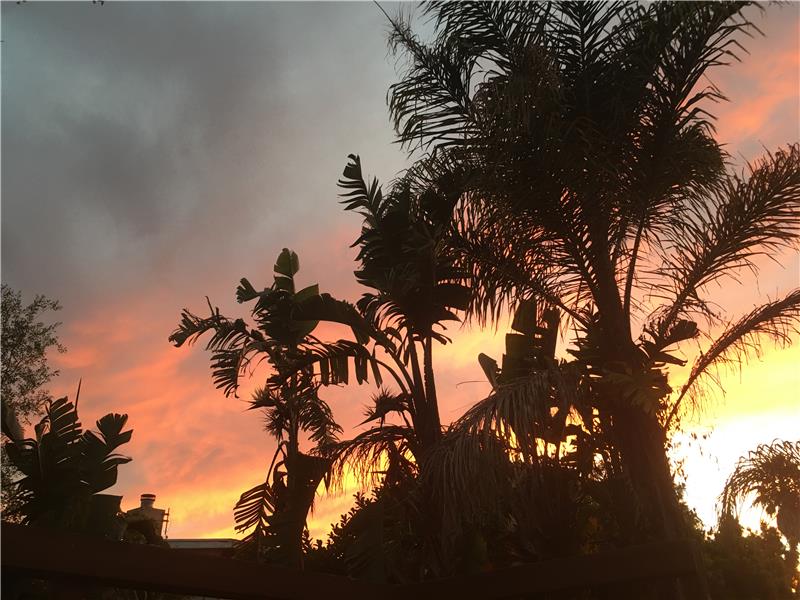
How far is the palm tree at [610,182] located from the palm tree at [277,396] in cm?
192

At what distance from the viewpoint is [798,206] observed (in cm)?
606

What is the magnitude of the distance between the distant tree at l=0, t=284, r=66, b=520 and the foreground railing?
1285 cm

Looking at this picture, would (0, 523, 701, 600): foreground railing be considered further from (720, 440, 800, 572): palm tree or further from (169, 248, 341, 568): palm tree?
(720, 440, 800, 572): palm tree

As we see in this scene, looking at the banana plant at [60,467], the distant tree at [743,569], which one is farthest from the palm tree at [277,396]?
the distant tree at [743,569]

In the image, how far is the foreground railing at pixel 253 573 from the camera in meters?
1.82

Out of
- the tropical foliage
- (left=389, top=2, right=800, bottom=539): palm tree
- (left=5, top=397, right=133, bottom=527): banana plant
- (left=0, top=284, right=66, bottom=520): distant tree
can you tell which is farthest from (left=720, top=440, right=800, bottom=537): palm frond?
(left=0, top=284, right=66, bottom=520): distant tree

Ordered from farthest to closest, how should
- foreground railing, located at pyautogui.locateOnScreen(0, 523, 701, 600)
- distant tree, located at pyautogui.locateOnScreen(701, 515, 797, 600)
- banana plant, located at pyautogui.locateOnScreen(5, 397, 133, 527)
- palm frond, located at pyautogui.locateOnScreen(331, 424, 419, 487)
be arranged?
distant tree, located at pyautogui.locateOnScreen(701, 515, 797, 600), palm frond, located at pyautogui.locateOnScreen(331, 424, 419, 487), banana plant, located at pyautogui.locateOnScreen(5, 397, 133, 527), foreground railing, located at pyautogui.locateOnScreen(0, 523, 701, 600)

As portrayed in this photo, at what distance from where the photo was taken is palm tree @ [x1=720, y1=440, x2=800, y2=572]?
855 centimetres

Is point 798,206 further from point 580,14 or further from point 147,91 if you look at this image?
point 147,91

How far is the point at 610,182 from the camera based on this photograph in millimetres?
5996

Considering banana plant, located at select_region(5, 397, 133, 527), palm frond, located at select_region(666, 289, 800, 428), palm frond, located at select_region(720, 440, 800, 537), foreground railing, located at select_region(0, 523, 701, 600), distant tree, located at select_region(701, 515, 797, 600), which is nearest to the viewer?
foreground railing, located at select_region(0, 523, 701, 600)

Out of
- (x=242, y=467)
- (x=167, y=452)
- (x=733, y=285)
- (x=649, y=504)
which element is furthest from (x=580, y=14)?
(x=242, y=467)

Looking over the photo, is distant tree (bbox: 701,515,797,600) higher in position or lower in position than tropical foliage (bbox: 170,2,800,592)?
lower

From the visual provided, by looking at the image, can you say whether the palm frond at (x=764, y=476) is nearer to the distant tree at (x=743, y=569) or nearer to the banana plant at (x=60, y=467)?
the banana plant at (x=60, y=467)
